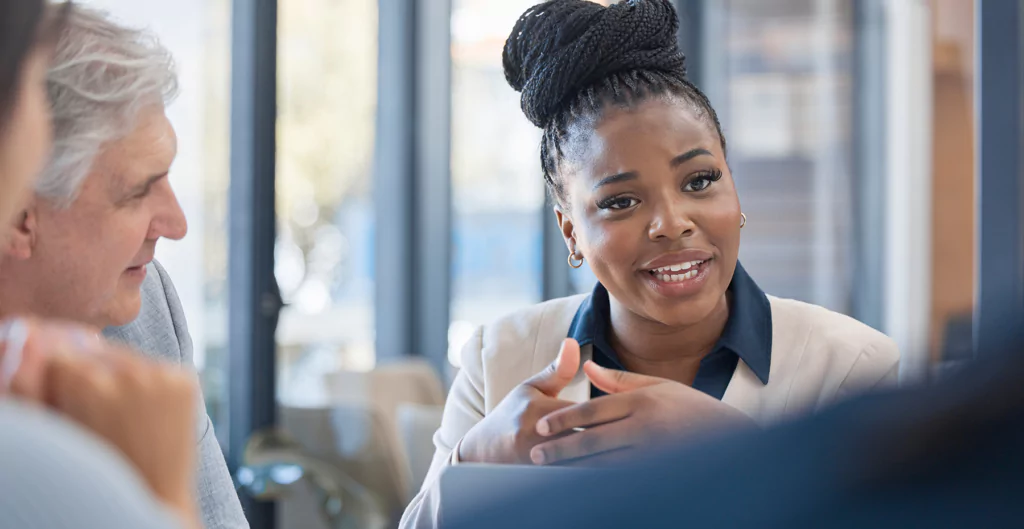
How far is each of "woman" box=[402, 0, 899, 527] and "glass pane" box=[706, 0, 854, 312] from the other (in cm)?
520

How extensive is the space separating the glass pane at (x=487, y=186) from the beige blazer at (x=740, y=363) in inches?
142

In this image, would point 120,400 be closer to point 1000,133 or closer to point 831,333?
point 831,333

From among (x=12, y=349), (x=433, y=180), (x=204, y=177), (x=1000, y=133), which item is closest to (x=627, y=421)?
(x=12, y=349)

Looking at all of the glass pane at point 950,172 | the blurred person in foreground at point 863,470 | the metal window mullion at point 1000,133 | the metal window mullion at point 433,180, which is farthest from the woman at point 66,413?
the glass pane at point 950,172

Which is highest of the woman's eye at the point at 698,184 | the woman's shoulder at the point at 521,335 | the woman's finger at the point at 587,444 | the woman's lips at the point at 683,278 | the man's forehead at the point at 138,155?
the man's forehead at the point at 138,155

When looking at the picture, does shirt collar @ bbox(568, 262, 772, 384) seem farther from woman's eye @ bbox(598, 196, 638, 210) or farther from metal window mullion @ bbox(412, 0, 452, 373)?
metal window mullion @ bbox(412, 0, 452, 373)

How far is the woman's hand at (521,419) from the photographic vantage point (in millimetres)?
1189

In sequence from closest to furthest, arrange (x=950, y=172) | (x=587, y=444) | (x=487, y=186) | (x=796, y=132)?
1. (x=587, y=444)
2. (x=950, y=172)
3. (x=487, y=186)
4. (x=796, y=132)

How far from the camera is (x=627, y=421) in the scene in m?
1.15

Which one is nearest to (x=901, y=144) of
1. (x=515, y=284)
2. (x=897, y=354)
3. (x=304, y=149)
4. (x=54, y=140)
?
(x=515, y=284)

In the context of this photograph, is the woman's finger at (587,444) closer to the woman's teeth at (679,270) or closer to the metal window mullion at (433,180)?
the woman's teeth at (679,270)

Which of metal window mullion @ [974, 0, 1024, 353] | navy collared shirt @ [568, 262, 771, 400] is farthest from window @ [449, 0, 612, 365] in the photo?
navy collared shirt @ [568, 262, 771, 400]

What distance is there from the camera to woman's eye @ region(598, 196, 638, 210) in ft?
4.78

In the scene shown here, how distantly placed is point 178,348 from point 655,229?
0.78 meters
